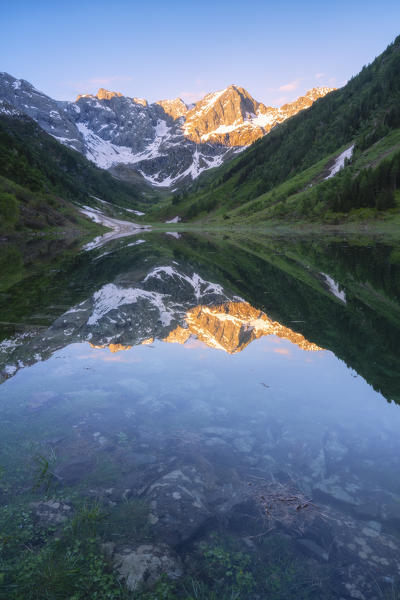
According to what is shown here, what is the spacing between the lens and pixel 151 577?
17.4 feet

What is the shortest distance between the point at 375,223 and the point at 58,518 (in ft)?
370

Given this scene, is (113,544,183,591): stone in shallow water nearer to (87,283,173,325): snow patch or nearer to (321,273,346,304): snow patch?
(87,283,173,325): snow patch

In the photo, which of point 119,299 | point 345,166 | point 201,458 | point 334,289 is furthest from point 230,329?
point 345,166

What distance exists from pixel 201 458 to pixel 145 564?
3008mm

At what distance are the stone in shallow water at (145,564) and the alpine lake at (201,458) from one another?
0.02 metres

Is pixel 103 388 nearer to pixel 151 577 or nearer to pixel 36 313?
pixel 151 577

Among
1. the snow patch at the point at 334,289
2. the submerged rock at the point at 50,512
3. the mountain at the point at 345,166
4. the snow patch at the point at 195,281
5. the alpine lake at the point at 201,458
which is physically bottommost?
the snow patch at the point at 334,289

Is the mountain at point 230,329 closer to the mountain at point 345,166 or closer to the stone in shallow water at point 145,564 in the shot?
the stone in shallow water at point 145,564

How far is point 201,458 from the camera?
329 inches

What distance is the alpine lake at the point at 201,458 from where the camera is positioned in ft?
17.9

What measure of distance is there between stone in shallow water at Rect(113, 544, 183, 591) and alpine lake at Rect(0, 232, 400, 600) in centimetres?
2

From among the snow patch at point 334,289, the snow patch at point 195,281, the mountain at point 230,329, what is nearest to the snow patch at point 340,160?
the snow patch at point 195,281

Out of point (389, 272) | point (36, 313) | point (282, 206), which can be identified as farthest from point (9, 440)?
point (282, 206)

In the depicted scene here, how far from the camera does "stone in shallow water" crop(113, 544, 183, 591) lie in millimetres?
5270
